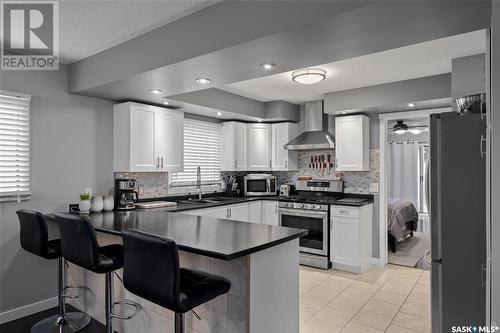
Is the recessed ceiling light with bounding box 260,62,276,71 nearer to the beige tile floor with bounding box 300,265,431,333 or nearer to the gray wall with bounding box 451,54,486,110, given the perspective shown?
the gray wall with bounding box 451,54,486,110

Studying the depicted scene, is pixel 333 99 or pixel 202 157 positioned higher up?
pixel 333 99

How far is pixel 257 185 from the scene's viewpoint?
563cm

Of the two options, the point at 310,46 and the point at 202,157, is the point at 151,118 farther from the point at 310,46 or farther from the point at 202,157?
the point at 310,46

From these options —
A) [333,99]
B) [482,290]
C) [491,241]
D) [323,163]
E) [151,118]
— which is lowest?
[482,290]

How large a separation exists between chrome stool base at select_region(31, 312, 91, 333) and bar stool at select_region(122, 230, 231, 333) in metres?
1.49

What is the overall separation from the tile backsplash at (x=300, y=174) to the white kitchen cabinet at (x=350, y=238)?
48 cm

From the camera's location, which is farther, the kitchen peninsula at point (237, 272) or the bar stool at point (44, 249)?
the bar stool at point (44, 249)

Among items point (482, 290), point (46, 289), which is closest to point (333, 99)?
point (482, 290)

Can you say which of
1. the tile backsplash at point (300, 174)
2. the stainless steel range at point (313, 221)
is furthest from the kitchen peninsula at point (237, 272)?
the stainless steel range at point (313, 221)

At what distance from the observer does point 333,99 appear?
4.69m

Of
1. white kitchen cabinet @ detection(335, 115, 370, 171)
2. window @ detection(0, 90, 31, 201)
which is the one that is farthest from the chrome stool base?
white kitchen cabinet @ detection(335, 115, 370, 171)

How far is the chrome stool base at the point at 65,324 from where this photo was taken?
110 inches

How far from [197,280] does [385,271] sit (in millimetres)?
3554

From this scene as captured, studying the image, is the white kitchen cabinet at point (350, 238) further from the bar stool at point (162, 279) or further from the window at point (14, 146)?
the window at point (14, 146)
